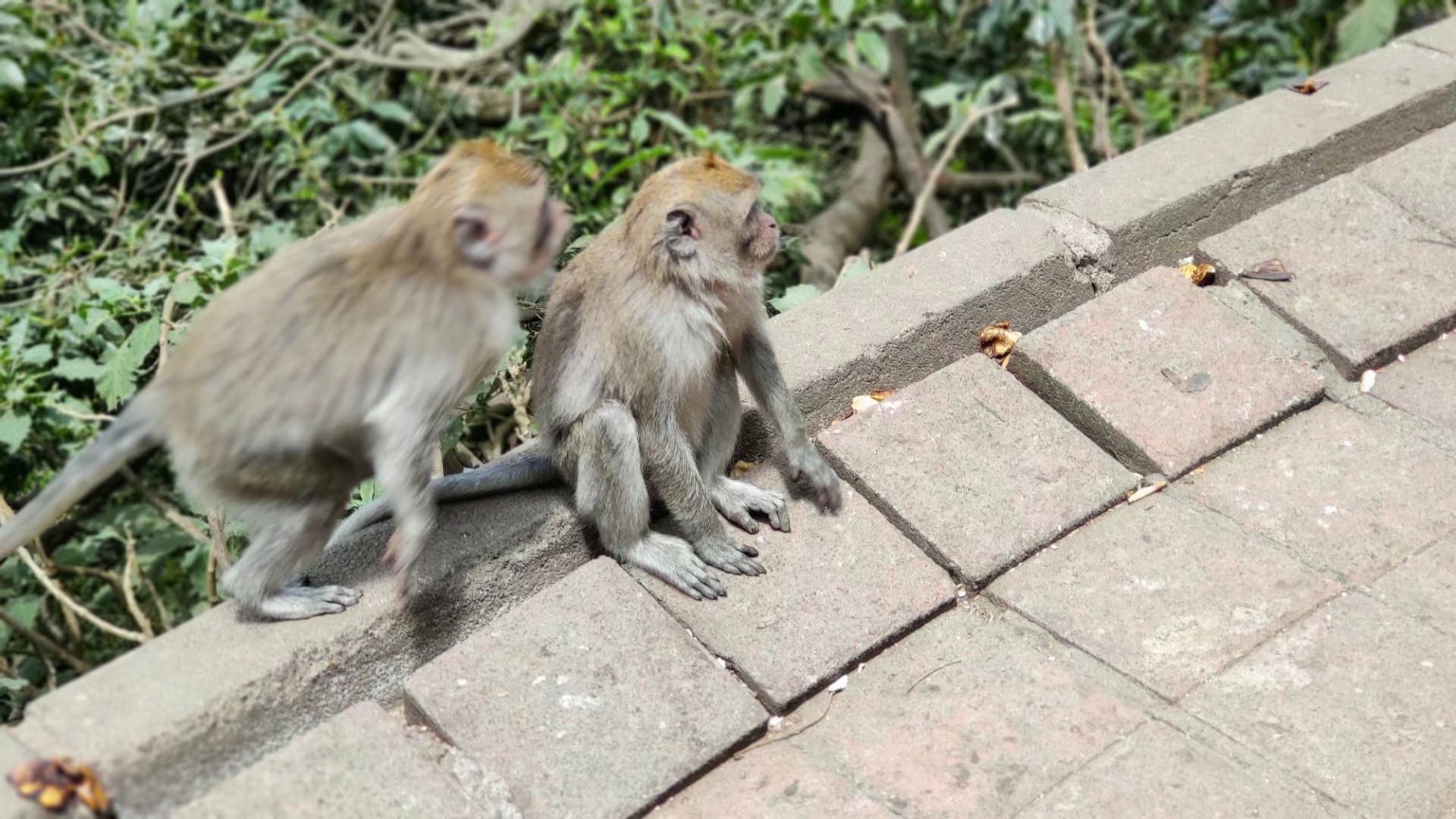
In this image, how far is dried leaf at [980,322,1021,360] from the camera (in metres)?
3.91

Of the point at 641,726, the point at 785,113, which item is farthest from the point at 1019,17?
the point at 641,726

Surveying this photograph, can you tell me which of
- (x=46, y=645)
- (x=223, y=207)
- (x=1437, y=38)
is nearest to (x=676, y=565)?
(x=46, y=645)

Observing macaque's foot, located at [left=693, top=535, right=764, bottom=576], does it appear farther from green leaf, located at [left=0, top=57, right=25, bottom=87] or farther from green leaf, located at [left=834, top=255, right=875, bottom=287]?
green leaf, located at [left=0, top=57, right=25, bottom=87]

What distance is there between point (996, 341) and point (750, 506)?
867 mm

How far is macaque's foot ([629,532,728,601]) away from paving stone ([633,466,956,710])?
0.06ft

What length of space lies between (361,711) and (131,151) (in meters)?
4.20

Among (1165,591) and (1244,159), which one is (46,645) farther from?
(1244,159)

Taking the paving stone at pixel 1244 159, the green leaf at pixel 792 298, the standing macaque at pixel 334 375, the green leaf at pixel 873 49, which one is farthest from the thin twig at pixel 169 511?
the green leaf at pixel 873 49

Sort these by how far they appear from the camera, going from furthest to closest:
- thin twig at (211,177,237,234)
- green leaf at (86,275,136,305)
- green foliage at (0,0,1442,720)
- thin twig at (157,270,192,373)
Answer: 1. thin twig at (211,177,237,234)
2. green foliage at (0,0,1442,720)
3. green leaf at (86,275,136,305)
4. thin twig at (157,270,192,373)

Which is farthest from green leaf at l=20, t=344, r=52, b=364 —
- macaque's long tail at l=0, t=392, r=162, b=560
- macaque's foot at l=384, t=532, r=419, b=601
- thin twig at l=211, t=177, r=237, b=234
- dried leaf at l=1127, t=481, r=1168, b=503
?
dried leaf at l=1127, t=481, r=1168, b=503

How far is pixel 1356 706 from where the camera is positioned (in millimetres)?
2832

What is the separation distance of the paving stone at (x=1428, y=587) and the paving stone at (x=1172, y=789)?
594 millimetres

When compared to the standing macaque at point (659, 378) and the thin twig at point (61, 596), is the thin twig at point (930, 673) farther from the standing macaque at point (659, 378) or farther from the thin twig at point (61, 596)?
the thin twig at point (61, 596)

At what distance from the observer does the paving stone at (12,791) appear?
2506 mm
